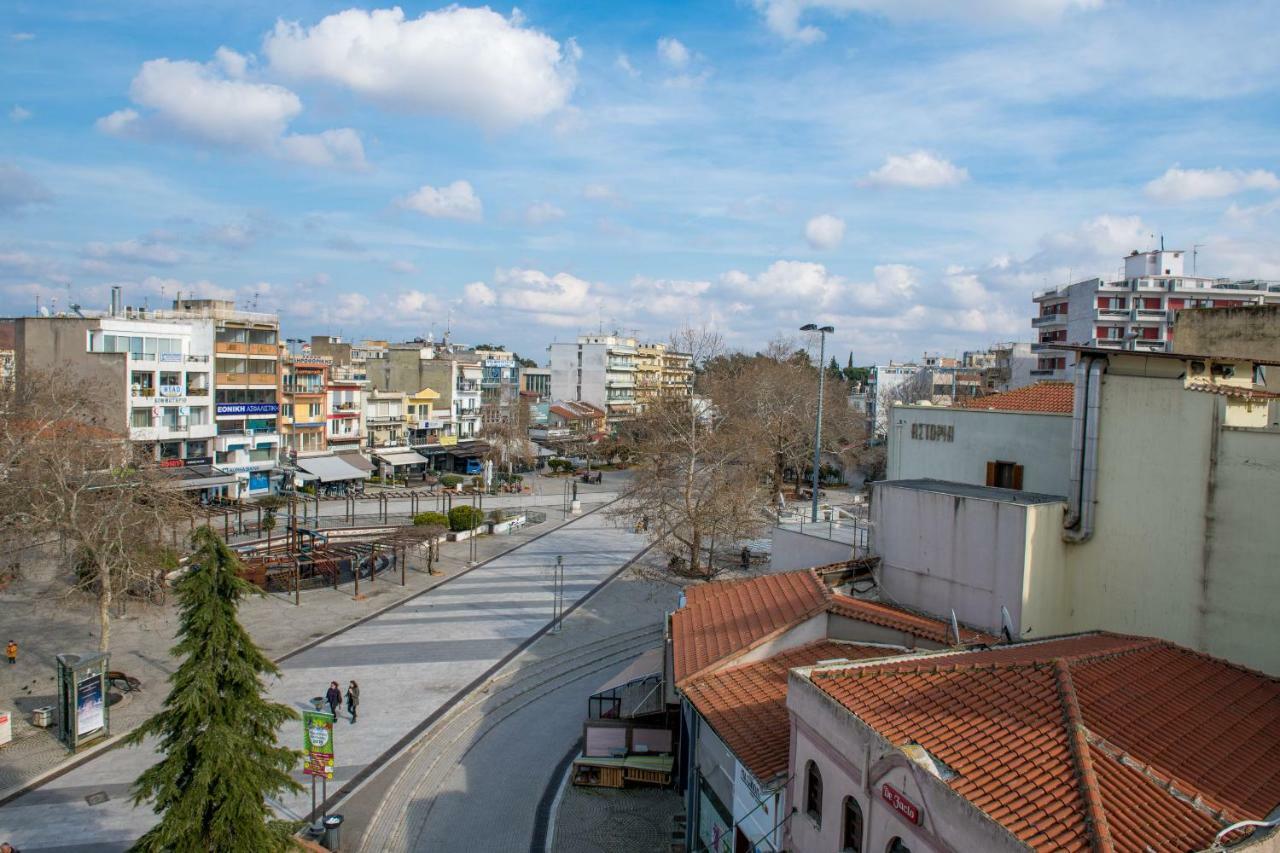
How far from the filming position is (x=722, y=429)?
5012 cm

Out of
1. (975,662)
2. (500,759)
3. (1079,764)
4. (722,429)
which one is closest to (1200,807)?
(1079,764)

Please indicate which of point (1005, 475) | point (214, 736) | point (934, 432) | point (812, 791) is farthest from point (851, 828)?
point (934, 432)

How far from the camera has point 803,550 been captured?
2116 centimetres

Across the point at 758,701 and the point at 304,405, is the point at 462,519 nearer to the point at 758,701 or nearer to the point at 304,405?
the point at 304,405

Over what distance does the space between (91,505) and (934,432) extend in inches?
893

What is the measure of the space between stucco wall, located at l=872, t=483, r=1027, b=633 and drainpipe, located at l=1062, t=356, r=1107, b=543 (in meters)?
1.32

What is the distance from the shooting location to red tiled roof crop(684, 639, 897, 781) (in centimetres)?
1166

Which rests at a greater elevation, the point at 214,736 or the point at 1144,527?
the point at 1144,527

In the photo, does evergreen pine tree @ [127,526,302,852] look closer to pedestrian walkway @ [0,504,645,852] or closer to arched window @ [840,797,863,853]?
pedestrian walkway @ [0,504,645,852]

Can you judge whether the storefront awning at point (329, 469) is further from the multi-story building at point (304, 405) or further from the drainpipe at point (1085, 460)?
the drainpipe at point (1085, 460)

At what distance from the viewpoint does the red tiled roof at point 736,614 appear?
15211 millimetres

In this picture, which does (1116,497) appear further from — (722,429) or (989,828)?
(722,429)

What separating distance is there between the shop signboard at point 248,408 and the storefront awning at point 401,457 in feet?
29.8

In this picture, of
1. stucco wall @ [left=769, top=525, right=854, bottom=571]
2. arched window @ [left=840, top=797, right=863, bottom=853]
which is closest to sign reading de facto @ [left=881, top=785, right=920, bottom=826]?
arched window @ [left=840, top=797, right=863, bottom=853]
